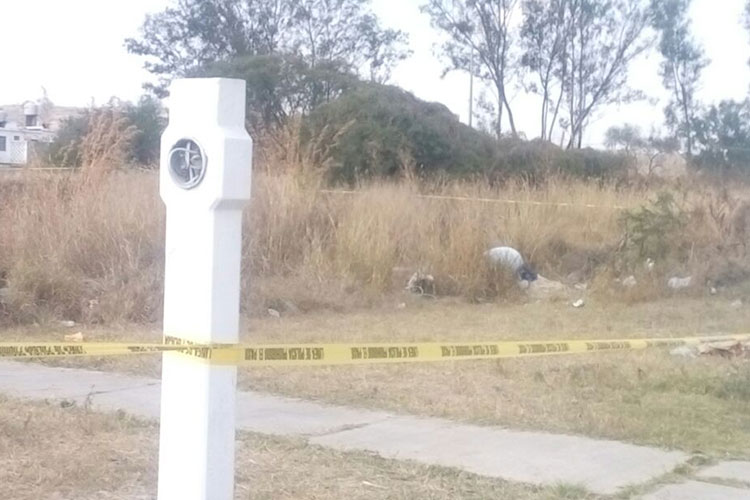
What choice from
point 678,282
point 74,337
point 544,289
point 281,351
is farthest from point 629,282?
point 281,351

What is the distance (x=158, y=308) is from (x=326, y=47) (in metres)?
33.5

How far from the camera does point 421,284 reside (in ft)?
50.7

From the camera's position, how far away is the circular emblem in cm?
366

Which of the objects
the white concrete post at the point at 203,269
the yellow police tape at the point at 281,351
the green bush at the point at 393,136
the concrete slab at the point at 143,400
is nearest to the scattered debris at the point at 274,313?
the concrete slab at the point at 143,400

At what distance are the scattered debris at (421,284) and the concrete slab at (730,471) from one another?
9054mm

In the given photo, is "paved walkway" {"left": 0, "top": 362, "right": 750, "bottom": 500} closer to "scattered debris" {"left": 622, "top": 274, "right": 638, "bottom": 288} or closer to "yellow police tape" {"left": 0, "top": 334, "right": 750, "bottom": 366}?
"yellow police tape" {"left": 0, "top": 334, "right": 750, "bottom": 366}

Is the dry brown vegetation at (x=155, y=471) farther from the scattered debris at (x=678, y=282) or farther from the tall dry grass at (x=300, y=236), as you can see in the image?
the scattered debris at (x=678, y=282)

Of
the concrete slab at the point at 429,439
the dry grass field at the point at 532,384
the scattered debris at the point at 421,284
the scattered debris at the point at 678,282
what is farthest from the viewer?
the scattered debris at the point at 678,282

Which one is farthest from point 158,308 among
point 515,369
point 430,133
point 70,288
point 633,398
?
point 430,133

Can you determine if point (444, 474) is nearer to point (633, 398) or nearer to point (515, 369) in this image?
point (633, 398)

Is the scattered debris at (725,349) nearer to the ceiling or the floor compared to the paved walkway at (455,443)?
nearer to the ceiling

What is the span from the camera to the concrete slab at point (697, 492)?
564cm

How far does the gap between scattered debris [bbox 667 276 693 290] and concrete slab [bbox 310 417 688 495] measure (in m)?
→ 10.4

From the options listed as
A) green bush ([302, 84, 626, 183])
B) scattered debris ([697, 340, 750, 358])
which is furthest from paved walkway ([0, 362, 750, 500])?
green bush ([302, 84, 626, 183])
